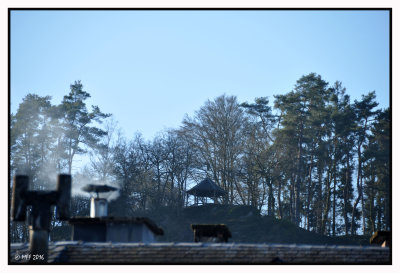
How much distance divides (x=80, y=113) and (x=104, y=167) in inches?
198

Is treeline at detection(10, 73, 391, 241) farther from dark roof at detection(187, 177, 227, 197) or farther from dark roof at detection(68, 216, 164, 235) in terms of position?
dark roof at detection(68, 216, 164, 235)

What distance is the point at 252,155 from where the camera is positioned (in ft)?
184

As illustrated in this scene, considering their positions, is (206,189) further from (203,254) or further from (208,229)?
(203,254)

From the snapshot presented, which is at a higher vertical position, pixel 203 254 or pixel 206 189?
pixel 206 189

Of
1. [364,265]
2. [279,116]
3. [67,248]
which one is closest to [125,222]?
[67,248]

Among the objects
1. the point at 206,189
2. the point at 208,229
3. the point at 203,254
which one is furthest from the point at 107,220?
the point at 206,189

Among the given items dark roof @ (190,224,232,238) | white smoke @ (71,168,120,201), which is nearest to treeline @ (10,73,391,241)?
white smoke @ (71,168,120,201)

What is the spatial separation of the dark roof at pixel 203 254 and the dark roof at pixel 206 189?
3014 cm

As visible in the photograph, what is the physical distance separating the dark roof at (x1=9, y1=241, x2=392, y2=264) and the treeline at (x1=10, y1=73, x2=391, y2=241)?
31.5m

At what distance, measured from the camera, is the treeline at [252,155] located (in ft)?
174

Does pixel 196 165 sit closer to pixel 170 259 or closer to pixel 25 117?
pixel 25 117

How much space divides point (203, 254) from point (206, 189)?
30820 mm

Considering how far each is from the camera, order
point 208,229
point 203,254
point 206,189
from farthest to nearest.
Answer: point 206,189, point 208,229, point 203,254

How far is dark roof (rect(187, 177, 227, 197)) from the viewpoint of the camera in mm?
50031
